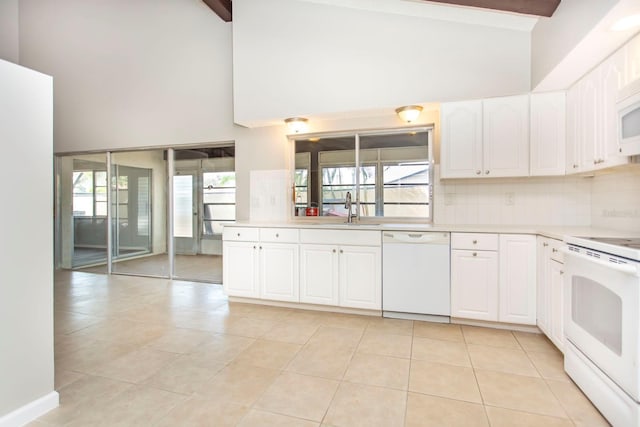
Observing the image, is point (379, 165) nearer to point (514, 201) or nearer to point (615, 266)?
point (514, 201)

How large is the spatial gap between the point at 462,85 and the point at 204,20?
347 cm

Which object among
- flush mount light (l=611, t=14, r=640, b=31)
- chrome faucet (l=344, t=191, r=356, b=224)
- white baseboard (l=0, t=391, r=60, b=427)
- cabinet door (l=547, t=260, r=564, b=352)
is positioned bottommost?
white baseboard (l=0, t=391, r=60, b=427)

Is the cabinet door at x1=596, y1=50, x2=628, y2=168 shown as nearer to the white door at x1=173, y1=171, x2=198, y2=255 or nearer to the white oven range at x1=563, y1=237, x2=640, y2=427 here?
the white oven range at x1=563, y1=237, x2=640, y2=427

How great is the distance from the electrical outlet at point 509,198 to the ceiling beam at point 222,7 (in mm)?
3921

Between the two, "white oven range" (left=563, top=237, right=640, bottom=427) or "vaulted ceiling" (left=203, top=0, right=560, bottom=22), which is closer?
"white oven range" (left=563, top=237, right=640, bottom=427)

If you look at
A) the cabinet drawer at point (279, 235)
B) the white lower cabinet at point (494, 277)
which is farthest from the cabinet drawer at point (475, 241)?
the cabinet drawer at point (279, 235)

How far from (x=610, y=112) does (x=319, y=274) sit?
8.73 feet

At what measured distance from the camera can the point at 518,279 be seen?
9.36ft

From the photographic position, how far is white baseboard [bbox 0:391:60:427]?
65.1 inches

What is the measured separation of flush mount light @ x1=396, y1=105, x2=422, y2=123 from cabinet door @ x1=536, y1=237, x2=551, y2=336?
1.66m

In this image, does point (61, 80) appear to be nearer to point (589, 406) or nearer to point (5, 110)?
point (5, 110)

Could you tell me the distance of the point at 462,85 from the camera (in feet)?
10.7

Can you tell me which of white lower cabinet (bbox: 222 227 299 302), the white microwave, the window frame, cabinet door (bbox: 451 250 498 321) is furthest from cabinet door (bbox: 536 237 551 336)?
white lower cabinet (bbox: 222 227 299 302)

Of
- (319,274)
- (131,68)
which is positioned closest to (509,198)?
(319,274)
